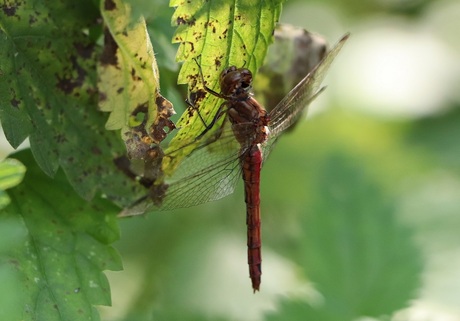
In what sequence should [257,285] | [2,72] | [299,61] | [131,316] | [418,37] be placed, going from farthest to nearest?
1. [418,37]
2. [131,316]
3. [257,285]
4. [299,61]
5. [2,72]

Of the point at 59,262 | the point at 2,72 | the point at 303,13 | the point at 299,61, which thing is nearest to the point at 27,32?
the point at 2,72

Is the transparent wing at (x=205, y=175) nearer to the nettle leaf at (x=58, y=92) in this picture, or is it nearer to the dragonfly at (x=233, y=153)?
the dragonfly at (x=233, y=153)

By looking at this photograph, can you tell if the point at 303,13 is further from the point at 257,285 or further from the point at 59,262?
the point at 59,262

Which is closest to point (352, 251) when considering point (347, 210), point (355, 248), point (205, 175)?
point (355, 248)

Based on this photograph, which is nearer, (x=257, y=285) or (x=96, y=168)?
(x=96, y=168)

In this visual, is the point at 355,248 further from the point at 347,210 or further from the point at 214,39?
the point at 214,39

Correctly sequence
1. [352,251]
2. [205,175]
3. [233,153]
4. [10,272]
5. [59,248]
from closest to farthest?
1. [10,272]
2. [59,248]
3. [205,175]
4. [233,153]
5. [352,251]

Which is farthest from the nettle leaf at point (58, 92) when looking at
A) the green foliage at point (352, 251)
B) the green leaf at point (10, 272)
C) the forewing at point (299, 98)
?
the green foliage at point (352, 251)
